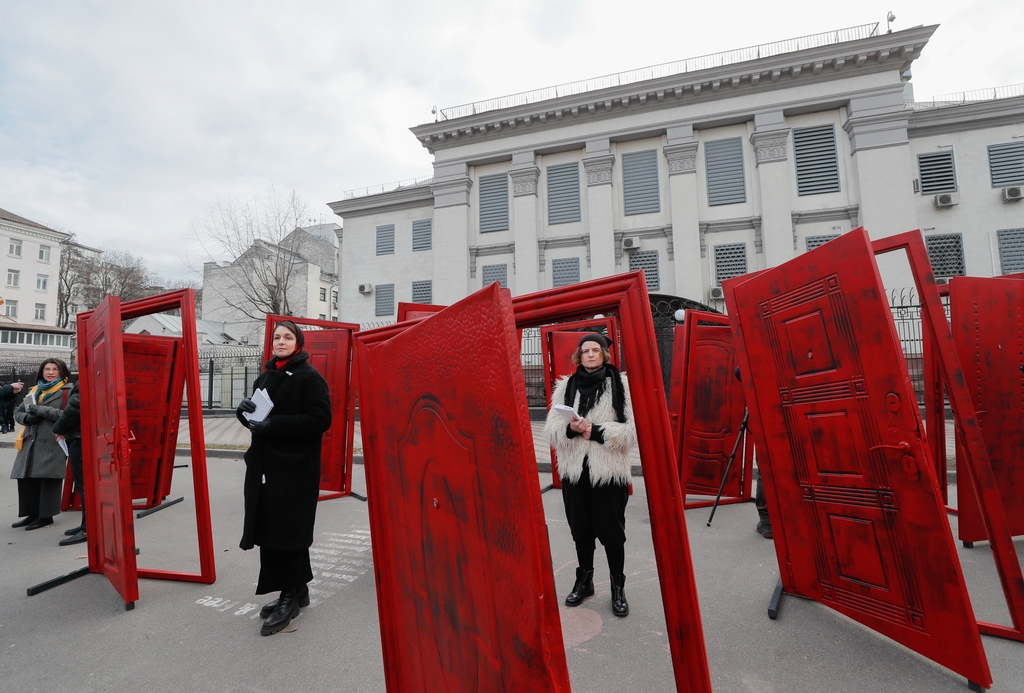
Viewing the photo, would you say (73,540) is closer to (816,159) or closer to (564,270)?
(564,270)

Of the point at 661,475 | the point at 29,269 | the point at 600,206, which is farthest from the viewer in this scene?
the point at 29,269

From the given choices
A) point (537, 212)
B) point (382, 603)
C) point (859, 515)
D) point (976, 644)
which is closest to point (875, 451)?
point (859, 515)

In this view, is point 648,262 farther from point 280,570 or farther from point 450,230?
point 280,570

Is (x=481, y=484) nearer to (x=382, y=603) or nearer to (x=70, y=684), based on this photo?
(x=382, y=603)

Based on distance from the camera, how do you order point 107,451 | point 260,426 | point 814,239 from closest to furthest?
point 260,426
point 107,451
point 814,239

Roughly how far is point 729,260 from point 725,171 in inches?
135

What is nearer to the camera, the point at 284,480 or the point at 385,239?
the point at 284,480

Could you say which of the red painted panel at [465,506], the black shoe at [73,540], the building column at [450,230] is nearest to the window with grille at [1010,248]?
the building column at [450,230]

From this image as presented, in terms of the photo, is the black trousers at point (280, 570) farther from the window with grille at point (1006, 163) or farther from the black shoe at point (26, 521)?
the window with grille at point (1006, 163)

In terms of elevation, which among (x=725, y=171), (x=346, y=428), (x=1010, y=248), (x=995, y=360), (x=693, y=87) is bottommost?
(x=346, y=428)

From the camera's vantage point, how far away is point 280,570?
3.30 m

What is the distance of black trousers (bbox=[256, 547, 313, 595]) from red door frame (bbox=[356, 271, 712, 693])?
8.15ft

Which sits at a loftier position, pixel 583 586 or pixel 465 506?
pixel 465 506

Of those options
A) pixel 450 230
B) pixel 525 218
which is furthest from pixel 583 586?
pixel 450 230
